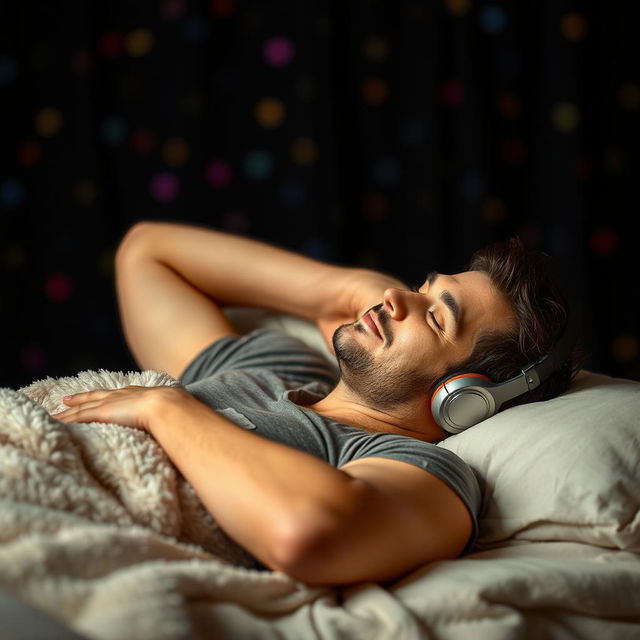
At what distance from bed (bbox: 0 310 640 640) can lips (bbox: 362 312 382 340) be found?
214mm

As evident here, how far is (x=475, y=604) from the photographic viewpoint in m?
0.80

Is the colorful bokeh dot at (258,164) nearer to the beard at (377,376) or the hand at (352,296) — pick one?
the hand at (352,296)

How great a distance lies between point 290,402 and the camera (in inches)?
46.5

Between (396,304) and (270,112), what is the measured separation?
110 cm

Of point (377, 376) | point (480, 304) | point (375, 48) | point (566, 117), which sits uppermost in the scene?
point (375, 48)

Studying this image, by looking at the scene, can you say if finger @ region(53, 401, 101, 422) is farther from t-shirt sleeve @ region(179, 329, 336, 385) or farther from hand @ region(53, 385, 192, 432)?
t-shirt sleeve @ region(179, 329, 336, 385)

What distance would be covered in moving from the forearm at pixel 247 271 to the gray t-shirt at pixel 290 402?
0.09 metres

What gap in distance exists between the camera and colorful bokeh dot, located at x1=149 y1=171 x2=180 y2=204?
210cm

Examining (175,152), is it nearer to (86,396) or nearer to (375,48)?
(375,48)

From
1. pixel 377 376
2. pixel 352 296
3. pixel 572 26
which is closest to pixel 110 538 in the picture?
pixel 377 376

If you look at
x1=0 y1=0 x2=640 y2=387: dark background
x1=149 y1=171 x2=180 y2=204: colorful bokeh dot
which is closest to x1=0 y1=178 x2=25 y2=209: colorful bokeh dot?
x1=0 y1=0 x2=640 y2=387: dark background

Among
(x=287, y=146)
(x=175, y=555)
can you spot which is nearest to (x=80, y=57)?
(x=287, y=146)

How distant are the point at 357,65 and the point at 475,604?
5.36ft

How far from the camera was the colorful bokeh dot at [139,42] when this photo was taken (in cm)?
207
